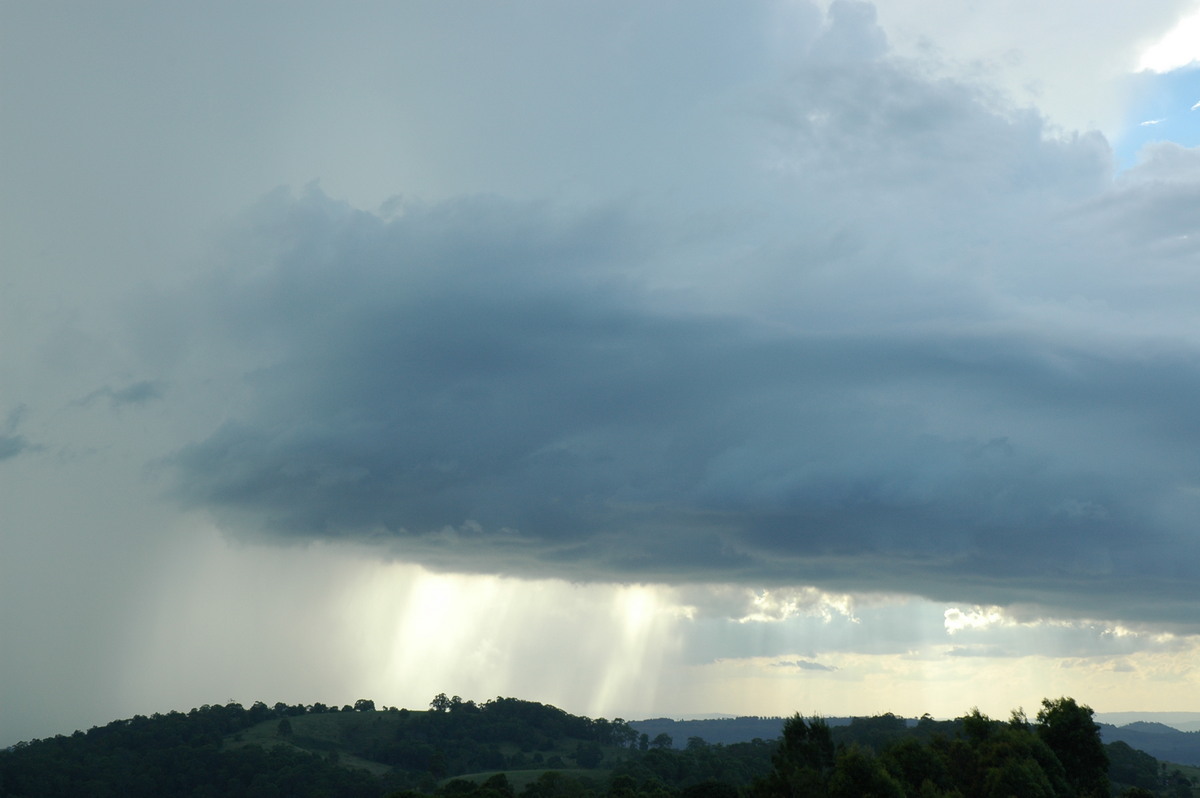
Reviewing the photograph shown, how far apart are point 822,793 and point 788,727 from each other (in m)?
28.8

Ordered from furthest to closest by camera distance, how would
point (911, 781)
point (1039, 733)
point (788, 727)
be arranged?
point (1039, 733)
point (788, 727)
point (911, 781)

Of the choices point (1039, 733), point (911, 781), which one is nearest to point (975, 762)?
point (911, 781)

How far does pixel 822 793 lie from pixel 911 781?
79.0ft

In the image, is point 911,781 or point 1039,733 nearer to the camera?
point 911,781

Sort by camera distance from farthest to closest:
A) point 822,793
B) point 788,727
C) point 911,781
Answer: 1. point 788,727
2. point 911,781
3. point 822,793

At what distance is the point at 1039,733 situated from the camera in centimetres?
17975

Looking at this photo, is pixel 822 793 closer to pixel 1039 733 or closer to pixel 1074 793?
pixel 1074 793

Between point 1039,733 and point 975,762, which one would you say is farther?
point 1039,733

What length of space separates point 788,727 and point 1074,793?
4272cm

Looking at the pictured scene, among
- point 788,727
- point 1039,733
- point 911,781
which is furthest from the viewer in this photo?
point 1039,733

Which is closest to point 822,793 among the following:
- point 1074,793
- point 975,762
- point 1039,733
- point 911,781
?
point 911,781

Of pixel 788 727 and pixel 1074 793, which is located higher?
pixel 788 727

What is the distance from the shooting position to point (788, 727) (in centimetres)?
16700

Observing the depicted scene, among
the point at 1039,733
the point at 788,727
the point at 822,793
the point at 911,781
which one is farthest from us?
the point at 1039,733
